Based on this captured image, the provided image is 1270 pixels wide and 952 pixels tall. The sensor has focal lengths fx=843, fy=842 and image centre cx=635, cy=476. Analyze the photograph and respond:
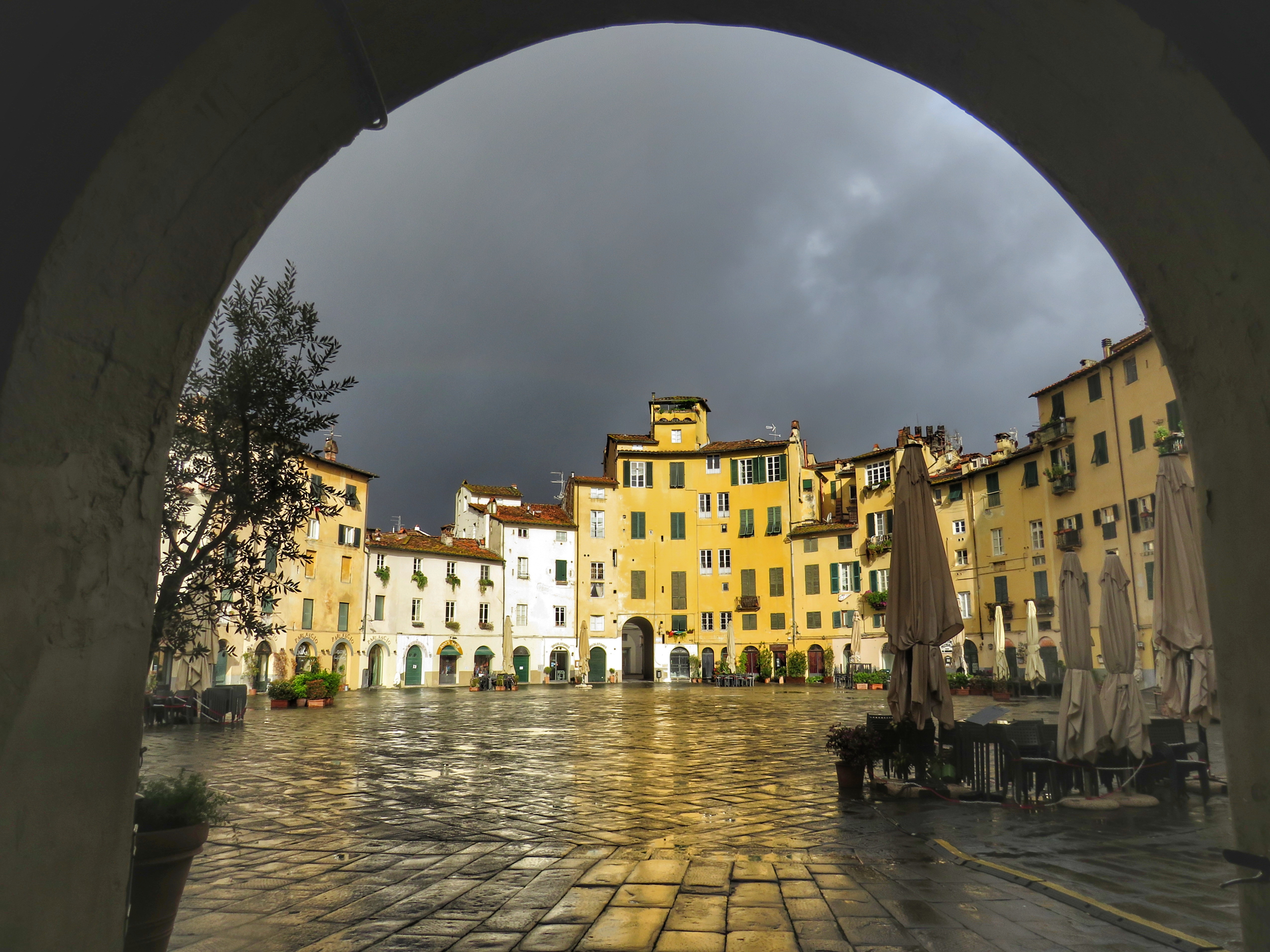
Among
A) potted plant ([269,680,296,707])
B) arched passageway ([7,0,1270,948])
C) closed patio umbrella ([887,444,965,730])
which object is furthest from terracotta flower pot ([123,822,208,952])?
potted plant ([269,680,296,707])

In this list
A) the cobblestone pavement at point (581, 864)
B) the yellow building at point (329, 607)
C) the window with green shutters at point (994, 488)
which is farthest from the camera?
the window with green shutters at point (994, 488)

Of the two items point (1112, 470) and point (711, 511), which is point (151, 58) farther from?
point (711, 511)

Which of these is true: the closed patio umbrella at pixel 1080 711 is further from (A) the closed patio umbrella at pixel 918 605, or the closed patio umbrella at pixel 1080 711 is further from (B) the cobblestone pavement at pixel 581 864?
(B) the cobblestone pavement at pixel 581 864

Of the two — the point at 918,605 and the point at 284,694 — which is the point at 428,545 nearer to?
the point at 284,694

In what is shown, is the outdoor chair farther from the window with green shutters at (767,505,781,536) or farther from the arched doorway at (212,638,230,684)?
the window with green shutters at (767,505,781,536)

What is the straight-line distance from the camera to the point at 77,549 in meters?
2.29

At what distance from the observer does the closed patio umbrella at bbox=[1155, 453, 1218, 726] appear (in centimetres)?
867

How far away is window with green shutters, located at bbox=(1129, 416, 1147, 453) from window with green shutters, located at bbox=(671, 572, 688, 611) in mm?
26503

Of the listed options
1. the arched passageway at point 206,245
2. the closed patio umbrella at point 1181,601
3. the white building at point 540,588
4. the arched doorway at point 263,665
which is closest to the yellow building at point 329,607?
the arched doorway at point 263,665

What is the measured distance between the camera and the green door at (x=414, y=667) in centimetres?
4466

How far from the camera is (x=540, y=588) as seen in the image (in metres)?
49.9

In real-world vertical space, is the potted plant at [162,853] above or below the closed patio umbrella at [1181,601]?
below

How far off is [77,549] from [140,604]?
1.14 ft

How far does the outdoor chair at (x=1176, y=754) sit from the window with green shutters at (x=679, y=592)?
4307 centimetres
